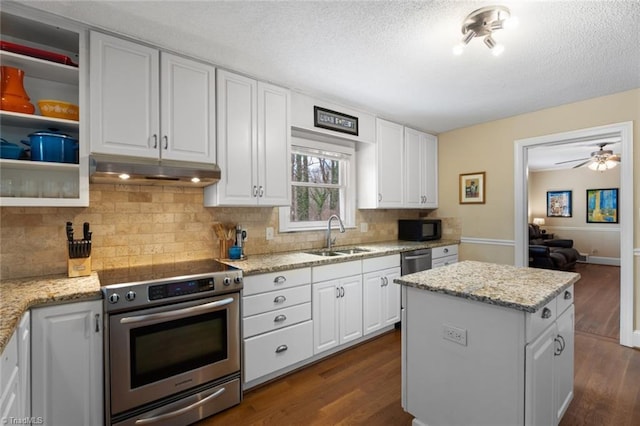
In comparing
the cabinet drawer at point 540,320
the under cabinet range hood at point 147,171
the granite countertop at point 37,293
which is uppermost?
the under cabinet range hood at point 147,171

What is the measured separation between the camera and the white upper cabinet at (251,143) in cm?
241

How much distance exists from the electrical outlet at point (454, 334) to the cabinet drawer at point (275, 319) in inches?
45.9

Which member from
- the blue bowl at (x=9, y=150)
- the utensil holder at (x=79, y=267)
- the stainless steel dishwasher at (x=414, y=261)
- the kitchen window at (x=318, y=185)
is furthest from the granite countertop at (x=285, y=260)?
the blue bowl at (x=9, y=150)

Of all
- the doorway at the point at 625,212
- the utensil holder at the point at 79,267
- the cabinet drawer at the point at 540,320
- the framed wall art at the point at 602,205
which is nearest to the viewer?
the cabinet drawer at the point at 540,320

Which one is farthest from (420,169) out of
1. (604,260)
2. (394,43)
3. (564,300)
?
(604,260)

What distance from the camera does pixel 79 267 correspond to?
1946 millimetres

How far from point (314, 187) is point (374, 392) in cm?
206

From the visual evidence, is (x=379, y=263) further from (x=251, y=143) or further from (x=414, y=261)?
(x=251, y=143)

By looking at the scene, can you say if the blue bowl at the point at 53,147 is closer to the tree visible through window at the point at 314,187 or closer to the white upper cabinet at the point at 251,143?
the white upper cabinet at the point at 251,143

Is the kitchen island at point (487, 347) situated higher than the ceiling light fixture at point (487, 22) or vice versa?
the ceiling light fixture at point (487, 22)

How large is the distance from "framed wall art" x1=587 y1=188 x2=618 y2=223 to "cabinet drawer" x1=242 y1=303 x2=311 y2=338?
8.16 metres

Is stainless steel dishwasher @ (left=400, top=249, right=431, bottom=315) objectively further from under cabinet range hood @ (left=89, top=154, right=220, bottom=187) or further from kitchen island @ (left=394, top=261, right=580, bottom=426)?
under cabinet range hood @ (left=89, top=154, right=220, bottom=187)

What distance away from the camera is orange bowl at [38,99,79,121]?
6.06 feet

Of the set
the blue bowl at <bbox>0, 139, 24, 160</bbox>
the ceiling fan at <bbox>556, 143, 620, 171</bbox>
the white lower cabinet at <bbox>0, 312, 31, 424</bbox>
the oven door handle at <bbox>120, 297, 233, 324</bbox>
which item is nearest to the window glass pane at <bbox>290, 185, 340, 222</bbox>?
the oven door handle at <bbox>120, 297, 233, 324</bbox>
